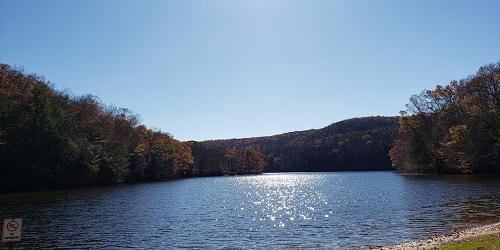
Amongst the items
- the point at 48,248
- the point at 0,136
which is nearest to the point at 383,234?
the point at 48,248

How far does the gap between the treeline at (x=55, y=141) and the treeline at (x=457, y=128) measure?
77656 mm

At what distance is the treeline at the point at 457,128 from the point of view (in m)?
83.6

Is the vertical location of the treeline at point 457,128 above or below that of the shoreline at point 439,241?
above

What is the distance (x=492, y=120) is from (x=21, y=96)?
301ft

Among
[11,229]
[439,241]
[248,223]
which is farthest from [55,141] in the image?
[439,241]

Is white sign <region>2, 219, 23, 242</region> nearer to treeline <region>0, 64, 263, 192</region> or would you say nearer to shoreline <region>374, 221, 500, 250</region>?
shoreline <region>374, 221, 500, 250</region>

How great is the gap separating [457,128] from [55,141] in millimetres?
81487

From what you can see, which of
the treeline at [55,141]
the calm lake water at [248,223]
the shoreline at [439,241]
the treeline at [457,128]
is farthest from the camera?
the treeline at [457,128]

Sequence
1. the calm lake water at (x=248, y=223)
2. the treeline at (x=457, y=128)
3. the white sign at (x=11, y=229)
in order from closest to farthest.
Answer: the white sign at (x=11, y=229)
the calm lake water at (x=248, y=223)
the treeline at (x=457, y=128)

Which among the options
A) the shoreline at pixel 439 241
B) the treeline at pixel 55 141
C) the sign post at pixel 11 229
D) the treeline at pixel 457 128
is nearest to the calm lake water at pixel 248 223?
the shoreline at pixel 439 241

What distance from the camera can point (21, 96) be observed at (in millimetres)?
77750

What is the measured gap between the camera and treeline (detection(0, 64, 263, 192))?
2938 inches

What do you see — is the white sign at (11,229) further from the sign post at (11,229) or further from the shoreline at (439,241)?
the shoreline at (439,241)

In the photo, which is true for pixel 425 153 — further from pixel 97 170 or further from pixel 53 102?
pixel 53 102
